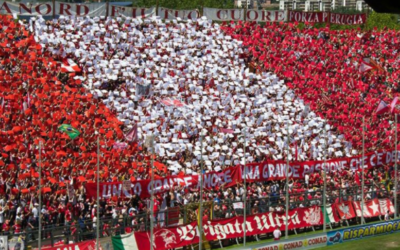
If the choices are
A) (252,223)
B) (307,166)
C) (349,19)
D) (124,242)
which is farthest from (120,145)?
(349,19)

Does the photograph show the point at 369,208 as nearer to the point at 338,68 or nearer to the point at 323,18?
the point at 338,68

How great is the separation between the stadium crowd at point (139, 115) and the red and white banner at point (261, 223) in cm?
68

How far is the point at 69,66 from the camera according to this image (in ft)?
142

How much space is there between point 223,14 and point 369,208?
23.4 m

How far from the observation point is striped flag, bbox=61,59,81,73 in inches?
1687

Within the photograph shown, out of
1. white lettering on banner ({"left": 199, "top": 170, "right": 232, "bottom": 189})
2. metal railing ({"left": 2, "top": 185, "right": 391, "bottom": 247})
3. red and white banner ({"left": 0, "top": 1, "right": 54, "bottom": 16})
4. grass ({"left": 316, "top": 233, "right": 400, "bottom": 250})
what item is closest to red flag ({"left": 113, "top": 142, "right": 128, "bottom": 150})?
metal railing ({"left": 2, "top": 185, "right": 391, "bottom": 247})

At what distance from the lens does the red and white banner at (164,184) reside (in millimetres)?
32750

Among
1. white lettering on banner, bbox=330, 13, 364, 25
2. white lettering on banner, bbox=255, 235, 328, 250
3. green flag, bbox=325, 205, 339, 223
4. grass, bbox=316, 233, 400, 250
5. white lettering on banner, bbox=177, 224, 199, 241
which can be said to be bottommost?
grass, bbox=316, 233, 400, 250

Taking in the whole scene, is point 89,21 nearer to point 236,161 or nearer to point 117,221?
point 236,161

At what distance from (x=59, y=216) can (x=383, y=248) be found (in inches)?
615

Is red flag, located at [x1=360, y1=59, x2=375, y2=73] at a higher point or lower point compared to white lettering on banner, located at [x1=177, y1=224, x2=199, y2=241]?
higher

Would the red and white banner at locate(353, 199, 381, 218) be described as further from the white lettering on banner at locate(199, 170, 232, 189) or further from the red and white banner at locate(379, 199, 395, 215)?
the white lettering on banner at locate(199, 170, 232, 189)

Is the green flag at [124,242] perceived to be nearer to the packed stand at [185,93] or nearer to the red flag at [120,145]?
the red flag at [120,145]

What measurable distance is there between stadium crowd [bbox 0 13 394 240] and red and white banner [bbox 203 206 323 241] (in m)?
0.68
